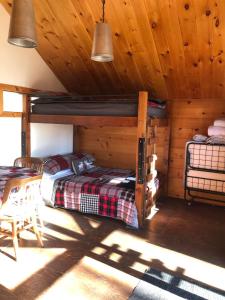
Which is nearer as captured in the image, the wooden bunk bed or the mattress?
the wooden bunk bed

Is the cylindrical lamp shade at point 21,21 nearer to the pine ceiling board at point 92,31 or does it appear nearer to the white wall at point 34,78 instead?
the pine ceiling board at point 92,31

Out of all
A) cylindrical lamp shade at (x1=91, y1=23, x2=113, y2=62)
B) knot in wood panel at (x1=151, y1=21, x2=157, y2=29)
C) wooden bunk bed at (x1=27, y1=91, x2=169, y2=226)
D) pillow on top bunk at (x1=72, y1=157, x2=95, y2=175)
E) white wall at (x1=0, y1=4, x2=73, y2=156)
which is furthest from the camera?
pillow on top bunk at (x1=72, y1=157, x2=95, y2=175)

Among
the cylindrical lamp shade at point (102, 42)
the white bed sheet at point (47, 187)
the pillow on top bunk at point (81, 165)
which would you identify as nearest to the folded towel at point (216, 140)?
the pillow on top bunk at point (81, 165)

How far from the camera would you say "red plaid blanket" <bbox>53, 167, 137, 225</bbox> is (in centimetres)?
333

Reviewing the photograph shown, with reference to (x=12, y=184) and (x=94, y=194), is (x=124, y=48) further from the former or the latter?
(x=12, y=184)

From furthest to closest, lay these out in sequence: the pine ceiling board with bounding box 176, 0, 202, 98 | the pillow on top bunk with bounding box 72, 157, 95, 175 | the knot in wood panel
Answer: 1. the pillow on top bunk with bounding box 72, 157, 95, 175
2. the knot in wood panel
3. the pine ceiling board with bounding box 176, 0, 202, 98

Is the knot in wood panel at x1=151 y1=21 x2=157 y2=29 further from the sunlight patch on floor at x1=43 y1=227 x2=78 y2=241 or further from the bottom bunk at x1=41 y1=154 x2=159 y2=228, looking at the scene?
the sunlight patch on floor at x1=43 y1=227 x2=78 y2=241

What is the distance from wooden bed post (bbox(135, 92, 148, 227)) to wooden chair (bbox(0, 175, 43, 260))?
1.20m

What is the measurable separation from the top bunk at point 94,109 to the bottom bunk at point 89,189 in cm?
73

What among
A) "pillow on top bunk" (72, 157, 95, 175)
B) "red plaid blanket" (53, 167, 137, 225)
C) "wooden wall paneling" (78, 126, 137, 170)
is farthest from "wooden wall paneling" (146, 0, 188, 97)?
"pillow on top bunk" (72, 157, 95, 175)

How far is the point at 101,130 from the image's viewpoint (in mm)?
4926

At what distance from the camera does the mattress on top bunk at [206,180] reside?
12.5 feet

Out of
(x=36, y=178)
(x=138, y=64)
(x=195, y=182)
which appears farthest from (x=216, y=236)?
(x=138, y=64)

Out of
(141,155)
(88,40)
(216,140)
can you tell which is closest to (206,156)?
(216,140)
